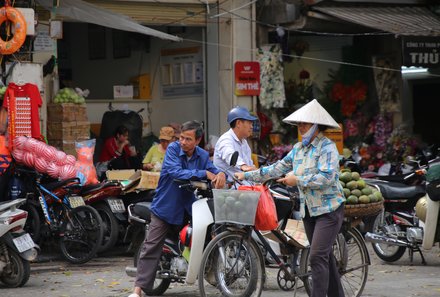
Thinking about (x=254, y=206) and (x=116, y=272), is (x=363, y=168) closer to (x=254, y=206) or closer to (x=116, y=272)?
(x=116, y=272)

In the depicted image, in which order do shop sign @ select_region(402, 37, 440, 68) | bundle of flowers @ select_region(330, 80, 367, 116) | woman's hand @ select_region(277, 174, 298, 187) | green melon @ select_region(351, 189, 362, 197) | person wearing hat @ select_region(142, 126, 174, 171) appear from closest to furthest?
1. woman's hand @ select_region(277, 174, 298, 187)
2. green melon @ select_region(351, 189, 362, 197)
3. person wearing hat @ select_region(142, 126, 174, 171)
4. shop sign @ select_region(402, 37, 440, 68)
5. bundle of flowers @ select_region(330, 80, 367, 116)

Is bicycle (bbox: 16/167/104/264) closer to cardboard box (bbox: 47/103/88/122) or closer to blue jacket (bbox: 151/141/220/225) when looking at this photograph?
cardboard box (bbox: 47/103/88/122)

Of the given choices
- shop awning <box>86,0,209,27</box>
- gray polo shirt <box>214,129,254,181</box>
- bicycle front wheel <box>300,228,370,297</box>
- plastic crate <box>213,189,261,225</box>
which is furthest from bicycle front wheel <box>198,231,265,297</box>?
shop awning <box>86,0,209,27</box>

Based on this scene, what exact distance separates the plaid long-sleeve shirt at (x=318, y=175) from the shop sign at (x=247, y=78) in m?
7.89

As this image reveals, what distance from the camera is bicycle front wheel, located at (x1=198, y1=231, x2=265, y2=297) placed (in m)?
8.21

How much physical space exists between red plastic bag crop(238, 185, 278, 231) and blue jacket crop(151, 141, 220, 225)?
0.69m

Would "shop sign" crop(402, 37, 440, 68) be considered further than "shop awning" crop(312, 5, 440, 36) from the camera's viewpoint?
Yes

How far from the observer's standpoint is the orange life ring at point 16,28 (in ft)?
40.5

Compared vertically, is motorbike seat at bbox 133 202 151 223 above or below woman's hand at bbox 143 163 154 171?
below

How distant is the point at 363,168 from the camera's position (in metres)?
16.9

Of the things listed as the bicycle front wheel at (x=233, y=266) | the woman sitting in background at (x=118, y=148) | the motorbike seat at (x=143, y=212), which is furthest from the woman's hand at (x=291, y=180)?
Answer: the woman sitting in background at (x=118, y=148)

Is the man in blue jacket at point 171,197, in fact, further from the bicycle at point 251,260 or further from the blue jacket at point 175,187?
the bicycle at point 251,260

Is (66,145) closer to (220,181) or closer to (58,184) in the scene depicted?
(58,184)

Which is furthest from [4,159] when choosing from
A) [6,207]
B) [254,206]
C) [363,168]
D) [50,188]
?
[363,168]
